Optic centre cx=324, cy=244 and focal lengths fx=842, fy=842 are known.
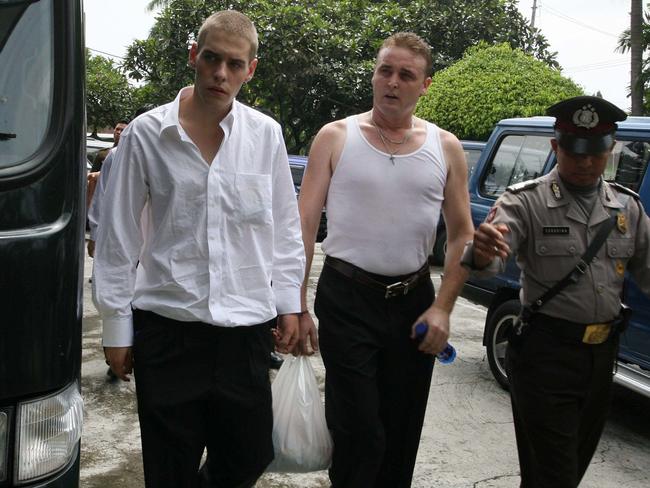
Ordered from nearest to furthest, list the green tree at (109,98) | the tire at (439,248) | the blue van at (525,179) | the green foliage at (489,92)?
the blue van at (525,179) → the tire at (439,248) → the green foliage at (489,92) → the green tree at (109,98)

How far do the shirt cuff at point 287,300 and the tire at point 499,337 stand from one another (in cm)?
313

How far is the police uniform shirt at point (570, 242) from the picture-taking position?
3.12m

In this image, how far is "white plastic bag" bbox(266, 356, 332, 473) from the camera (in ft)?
10.2

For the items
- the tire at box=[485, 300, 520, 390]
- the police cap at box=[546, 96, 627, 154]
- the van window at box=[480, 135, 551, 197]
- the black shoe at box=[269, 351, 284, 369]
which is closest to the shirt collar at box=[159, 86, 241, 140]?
the police cap at box=[546, 96, 627, 154]

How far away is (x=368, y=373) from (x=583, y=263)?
35.4 inches

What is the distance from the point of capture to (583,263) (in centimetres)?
312

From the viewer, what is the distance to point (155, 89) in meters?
23.3

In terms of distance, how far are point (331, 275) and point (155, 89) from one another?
826 inches

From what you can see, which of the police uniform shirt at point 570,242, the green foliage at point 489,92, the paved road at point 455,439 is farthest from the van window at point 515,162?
the green foliage at point 489,92

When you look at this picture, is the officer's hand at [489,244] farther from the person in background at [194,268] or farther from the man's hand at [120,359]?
the man's hand at [120,359]

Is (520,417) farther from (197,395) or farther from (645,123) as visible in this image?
(645,123)

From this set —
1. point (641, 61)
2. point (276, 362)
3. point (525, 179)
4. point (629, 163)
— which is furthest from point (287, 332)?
point (641, 61)

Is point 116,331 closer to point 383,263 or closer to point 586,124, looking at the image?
point 383,263

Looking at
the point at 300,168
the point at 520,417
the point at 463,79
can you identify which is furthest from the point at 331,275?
→ the point at 463,79
